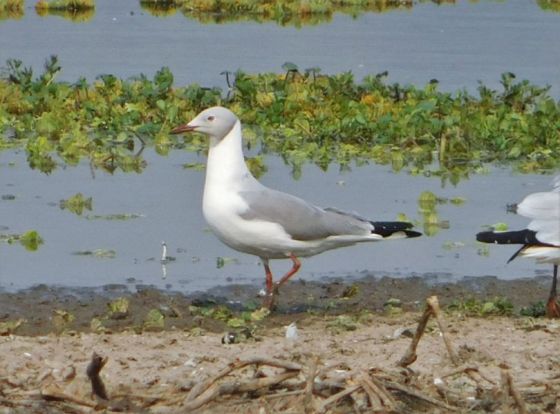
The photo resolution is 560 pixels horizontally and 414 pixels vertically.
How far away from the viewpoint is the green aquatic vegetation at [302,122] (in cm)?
1408

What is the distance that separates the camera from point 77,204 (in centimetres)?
1192

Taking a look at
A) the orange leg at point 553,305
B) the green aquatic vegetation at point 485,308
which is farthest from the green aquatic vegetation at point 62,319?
the orange leg at point 553,305

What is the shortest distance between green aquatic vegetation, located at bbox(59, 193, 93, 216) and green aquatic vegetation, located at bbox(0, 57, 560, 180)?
150 cm

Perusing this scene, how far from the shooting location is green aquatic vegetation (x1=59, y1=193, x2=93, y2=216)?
466 inches

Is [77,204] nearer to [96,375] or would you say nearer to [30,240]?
[30,240]

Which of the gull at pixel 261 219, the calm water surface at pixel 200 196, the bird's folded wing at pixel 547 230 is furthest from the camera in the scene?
the calm water surface at pixel 200 196

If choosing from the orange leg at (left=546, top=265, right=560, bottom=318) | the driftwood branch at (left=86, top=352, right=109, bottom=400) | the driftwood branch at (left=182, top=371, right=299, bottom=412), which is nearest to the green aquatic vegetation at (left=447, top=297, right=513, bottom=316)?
the orange leg at (left=546, top=265, right=560, bottom=318)

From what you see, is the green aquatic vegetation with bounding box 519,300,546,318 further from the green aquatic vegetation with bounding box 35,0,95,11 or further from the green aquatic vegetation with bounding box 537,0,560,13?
the green aquatic vegetation with bounding box 537,0,560,13

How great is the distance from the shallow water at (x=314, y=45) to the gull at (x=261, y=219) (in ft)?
28.8

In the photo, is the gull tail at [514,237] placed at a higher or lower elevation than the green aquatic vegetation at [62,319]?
higher

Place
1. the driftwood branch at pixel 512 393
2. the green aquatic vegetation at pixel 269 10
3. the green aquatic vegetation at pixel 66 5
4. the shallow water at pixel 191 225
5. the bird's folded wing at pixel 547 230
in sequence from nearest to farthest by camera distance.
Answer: the driftwood branch at pixel 512 393, the bird's folded wing at pixel 547 230, the shallow water at pixel 191 225, the green aquatic vegetation at pixel 66 5, the green aquatic vegetation at pixel 269 10

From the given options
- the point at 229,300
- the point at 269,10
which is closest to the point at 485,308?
the point at 229,300

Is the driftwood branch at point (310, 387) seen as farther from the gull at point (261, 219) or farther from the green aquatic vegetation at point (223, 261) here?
the green aquatic vegetation at point (223, 261)

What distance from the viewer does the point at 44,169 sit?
1344 centimetres
